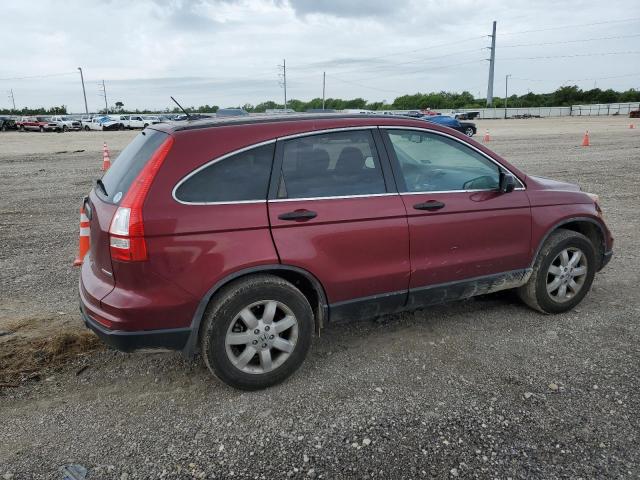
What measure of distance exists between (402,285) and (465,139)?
133 centimetres

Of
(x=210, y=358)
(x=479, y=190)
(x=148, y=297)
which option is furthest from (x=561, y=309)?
(x=148, y=297)

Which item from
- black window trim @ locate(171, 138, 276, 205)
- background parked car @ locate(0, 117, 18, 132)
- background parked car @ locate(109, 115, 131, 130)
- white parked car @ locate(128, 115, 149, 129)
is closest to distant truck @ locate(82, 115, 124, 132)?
background parked car @ locate(109, 115, 131, 130)

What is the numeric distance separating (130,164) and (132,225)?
629mm

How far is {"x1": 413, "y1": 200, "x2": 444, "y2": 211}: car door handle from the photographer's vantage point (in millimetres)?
3721

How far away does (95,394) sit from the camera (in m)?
3.39

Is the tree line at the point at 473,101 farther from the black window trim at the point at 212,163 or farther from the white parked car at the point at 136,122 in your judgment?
the black window trim at the point at 212,163

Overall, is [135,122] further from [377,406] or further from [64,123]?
[377,406]

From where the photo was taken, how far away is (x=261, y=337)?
130 inches

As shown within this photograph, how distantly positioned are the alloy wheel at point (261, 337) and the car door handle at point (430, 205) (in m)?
1.22

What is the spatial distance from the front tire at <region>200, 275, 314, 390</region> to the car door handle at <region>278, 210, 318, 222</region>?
0.40 m

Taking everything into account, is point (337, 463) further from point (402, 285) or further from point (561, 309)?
point (561, 309)

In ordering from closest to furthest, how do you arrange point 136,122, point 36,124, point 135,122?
point 36,124 → point 135,122 → point 136,122

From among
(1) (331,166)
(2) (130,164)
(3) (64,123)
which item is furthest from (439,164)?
(3) (64,123)

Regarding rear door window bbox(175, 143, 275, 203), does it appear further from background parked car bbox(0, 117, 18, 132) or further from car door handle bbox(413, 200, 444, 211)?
background parked car bbox(0, 117, 18, 132)
